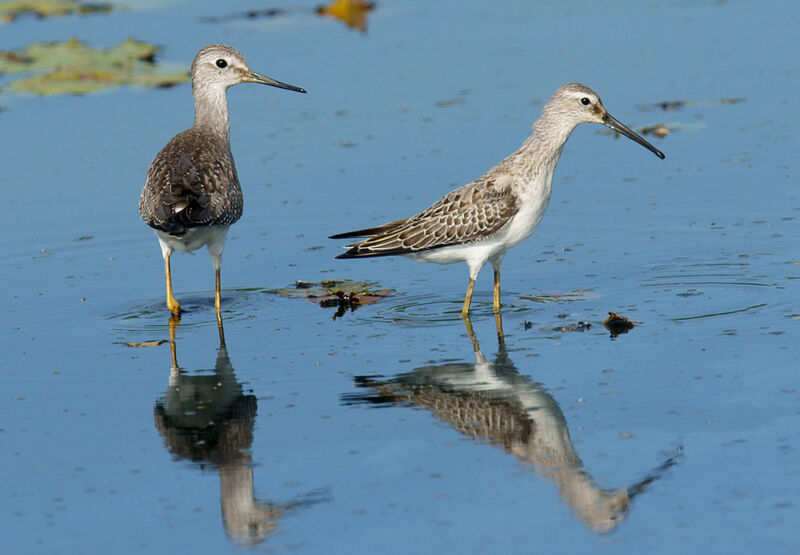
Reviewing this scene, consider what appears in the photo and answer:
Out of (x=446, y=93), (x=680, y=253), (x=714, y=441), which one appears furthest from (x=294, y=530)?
(x=446, y=93)

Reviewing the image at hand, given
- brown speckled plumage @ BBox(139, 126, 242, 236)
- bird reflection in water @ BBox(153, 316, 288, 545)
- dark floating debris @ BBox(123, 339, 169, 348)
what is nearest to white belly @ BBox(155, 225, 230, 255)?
brown speckled plumage @ BBox(139, 126, 242, 236)

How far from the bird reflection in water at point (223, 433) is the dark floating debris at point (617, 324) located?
8.70ft

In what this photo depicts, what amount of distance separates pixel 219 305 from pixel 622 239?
357 cm

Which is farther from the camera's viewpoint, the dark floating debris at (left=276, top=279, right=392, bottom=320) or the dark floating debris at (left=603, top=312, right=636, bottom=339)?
the dark floating debris at (left=276, top=279, right=392, bottom=320)

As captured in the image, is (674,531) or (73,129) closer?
(674,531)

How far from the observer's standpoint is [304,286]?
11.0 meters

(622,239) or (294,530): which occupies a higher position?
(622,239)

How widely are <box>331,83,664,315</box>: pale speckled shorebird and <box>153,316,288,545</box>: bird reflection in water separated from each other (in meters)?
1.86

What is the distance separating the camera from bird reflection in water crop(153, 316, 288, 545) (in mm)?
6820

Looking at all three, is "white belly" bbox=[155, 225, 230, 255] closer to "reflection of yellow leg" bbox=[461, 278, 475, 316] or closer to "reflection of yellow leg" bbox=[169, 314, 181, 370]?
"reflection of yellow leg" bbox=[169, 314, 181, 370]

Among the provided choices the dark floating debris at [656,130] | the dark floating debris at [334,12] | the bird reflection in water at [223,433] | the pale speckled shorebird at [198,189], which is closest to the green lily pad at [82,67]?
the dark floating debris at [334,12]

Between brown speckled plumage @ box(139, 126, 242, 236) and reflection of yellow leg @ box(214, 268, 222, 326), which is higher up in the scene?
brown speckled plumage @ box(139, 126, 242, 236)

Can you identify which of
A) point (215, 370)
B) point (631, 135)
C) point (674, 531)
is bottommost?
point (674, 531)

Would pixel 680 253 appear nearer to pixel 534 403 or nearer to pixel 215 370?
pixel 534 403
